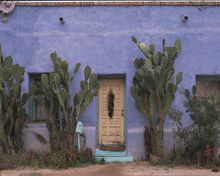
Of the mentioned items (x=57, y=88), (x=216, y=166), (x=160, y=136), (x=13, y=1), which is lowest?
(x=216, y=166)

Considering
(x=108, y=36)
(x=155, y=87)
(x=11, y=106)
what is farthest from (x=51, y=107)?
(x=155, y=87)

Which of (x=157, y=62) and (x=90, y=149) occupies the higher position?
(x=157, y=62)

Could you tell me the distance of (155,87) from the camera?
11.0 meters

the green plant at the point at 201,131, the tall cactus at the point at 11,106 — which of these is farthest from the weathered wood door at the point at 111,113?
the tall cactus at the point at 11,106

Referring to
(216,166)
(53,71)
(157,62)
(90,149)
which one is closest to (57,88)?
(53,71)

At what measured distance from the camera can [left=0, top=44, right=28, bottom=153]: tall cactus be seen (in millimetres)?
10992

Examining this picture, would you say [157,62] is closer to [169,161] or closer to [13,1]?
[169,161]

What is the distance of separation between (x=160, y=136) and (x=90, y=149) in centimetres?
200

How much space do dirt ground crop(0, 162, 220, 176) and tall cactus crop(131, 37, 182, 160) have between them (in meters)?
0.85

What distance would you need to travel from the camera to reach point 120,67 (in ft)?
39.3

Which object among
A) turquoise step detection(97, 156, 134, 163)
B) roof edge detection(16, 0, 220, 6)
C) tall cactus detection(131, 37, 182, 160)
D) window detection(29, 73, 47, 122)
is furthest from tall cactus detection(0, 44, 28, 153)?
tall cactus detection(131, 37, 182, 160)

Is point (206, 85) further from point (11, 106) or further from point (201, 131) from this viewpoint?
point (11, 106)

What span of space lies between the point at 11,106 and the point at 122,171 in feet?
11.4

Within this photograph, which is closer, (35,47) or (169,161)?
(169,161)
